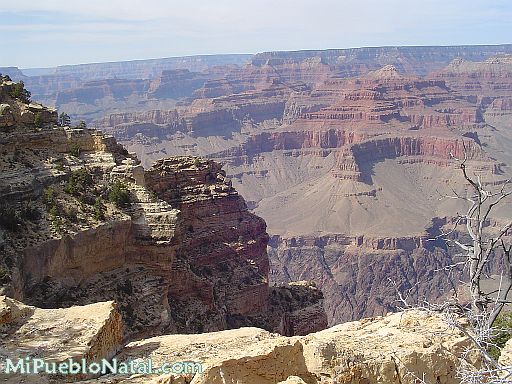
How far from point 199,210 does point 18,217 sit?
57.3 feet

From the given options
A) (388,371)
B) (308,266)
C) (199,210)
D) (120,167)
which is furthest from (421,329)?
(308,266)

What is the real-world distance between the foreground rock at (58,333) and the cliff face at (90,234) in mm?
5892

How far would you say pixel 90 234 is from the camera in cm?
2655

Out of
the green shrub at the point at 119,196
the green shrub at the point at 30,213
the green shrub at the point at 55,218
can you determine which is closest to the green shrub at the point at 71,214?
the green shrub at the point at 55,218

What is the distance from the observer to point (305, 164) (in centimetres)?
19475

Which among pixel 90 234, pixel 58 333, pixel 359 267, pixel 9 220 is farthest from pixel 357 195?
pixel 58 333

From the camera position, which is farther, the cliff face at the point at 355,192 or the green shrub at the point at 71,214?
the cliff face at the point at 355,192

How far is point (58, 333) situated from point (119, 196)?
14.0 metres

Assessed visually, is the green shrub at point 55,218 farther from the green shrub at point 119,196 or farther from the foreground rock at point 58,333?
the foreground rock at point 58,333

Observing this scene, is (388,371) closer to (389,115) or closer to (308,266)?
(308,266)

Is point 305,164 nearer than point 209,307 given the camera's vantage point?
No

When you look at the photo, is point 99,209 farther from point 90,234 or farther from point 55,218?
point 55,218

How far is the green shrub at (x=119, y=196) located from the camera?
93.1 ft

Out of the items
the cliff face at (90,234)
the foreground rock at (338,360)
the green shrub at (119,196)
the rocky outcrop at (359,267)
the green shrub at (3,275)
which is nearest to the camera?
the foreground rock at (338,360)
